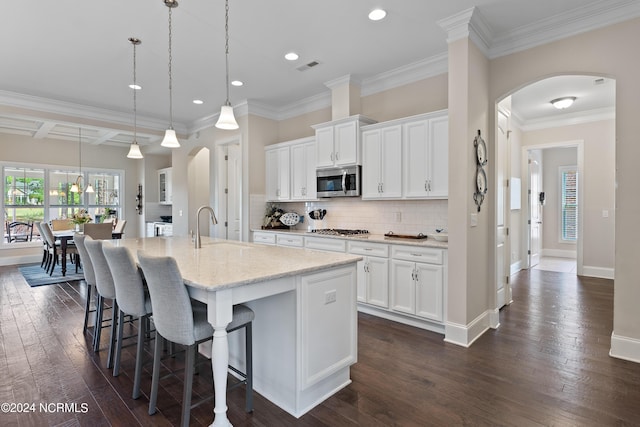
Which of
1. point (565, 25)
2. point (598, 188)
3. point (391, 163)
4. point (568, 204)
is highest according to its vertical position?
point (565, 25)

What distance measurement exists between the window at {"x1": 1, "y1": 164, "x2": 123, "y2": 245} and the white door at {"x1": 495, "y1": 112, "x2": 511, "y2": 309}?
30.4 feet

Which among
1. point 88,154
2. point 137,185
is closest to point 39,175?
point 88,154

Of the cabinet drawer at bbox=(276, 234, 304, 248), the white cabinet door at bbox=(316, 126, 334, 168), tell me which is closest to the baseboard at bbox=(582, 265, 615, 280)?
the white cabinet door at bbox=(316, 126, 334, 168)

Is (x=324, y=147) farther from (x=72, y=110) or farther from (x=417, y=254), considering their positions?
(x=72, y=110)

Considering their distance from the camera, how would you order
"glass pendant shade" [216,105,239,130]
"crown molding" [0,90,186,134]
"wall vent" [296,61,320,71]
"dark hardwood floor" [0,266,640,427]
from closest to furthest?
"dark hardwood floor" [0,266,640,427], "glass pendant shade" [216,105,239,130], "wall vent" [296,61,320,71], "crown molding" [0,90,186,134]

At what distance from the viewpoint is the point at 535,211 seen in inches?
303

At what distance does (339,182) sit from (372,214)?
0.65 meters

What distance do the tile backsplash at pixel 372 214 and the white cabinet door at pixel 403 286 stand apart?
74cm

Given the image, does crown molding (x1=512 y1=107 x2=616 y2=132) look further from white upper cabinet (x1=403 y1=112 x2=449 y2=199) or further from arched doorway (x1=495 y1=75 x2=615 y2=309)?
white upper cabinet (x1=403 y1=112 x2=449 y2=199)

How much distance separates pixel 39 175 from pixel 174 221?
3586 mm

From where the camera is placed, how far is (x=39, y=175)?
25.9ft

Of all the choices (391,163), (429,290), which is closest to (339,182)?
(391,163)

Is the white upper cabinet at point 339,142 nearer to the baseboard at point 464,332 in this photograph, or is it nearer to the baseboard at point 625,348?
the baseboard at point 464,332

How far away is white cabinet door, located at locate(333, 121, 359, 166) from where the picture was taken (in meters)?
4.32
